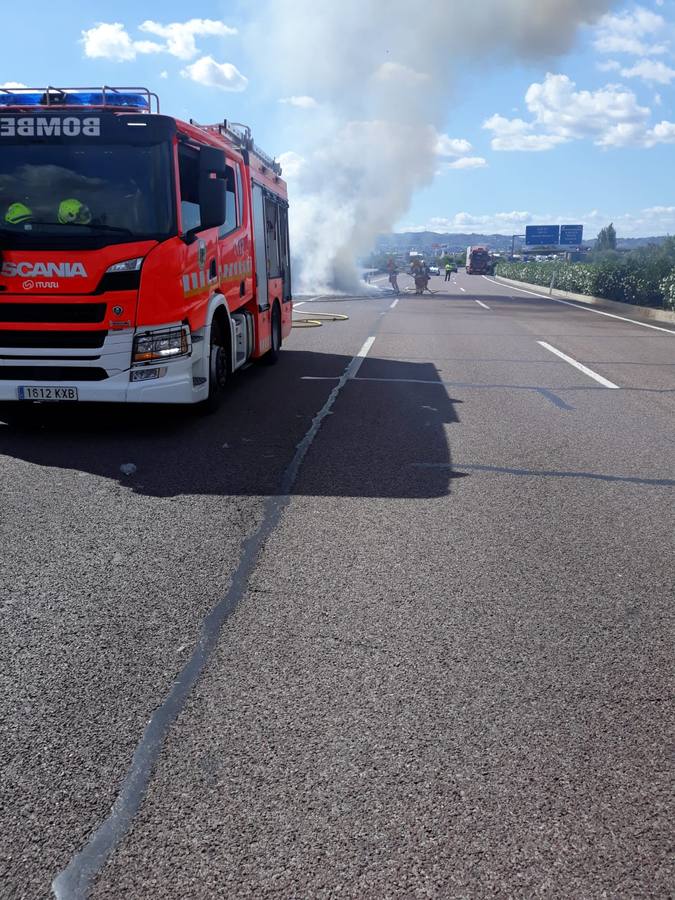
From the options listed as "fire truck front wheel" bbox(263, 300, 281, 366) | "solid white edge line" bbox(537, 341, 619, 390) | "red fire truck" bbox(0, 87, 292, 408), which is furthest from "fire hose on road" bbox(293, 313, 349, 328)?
"red fire truck" bbox(0, 87, 292, 408)

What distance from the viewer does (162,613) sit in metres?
3.80

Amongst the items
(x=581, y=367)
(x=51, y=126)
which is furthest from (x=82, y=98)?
(x=581, y=367)

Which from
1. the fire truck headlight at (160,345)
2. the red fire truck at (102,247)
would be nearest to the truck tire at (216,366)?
the red fire truck at (102,247)

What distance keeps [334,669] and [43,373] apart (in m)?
4.85

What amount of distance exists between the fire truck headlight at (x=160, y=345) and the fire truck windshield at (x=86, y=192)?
2.68ft

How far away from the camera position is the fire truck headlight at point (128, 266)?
6938mm

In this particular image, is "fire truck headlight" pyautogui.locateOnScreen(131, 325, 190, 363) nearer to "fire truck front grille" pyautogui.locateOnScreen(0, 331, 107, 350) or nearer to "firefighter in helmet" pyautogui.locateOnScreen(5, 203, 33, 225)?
"fire truck front grille" pyautogui.locateOnScreen(0, 331, 107, 350)

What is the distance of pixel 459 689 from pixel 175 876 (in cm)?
134

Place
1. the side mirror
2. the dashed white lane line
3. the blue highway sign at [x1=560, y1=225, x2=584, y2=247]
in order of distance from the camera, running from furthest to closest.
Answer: the blue highway sign at [x1=560, y1=225, x2=584, y2=247]
the dashed white lane line
the side mirror

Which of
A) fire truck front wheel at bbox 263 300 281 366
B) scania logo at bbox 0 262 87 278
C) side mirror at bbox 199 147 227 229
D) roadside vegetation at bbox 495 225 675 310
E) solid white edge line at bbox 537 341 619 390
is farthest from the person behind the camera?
roadside vegetation at bbox 495 225 675 310

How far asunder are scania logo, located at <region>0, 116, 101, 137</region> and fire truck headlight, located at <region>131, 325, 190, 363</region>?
1860mm

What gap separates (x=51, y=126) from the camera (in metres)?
7.33

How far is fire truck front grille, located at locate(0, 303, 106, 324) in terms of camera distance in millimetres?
7016

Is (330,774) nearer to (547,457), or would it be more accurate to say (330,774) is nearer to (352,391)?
(547,457)
